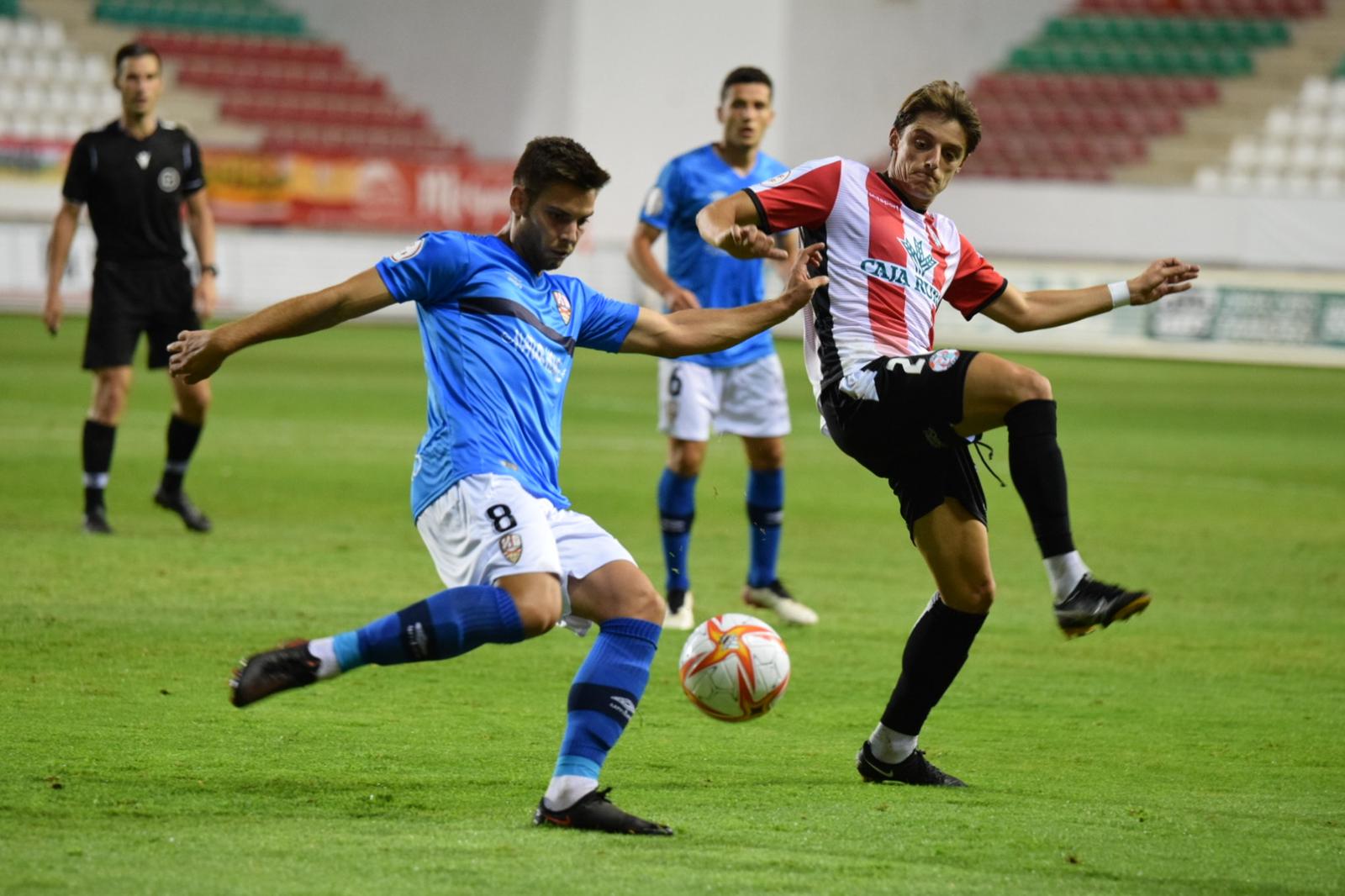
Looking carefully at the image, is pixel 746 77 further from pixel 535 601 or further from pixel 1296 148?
pixel 1296 148

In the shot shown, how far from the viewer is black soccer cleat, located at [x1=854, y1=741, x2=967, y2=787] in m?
5.07

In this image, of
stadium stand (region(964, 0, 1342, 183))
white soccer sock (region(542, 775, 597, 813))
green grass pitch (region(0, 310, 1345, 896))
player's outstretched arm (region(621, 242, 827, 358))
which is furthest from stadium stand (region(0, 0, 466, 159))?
white soccer sock (region(542, 775, 597, 813))

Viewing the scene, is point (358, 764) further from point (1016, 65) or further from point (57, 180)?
point (1016, 65)

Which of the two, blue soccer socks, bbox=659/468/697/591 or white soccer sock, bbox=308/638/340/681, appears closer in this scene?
white soccer sock, bbox=308/638/340/681

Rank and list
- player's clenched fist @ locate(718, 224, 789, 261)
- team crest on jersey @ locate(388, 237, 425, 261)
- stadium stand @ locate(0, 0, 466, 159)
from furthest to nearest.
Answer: stadium stand @ locate(0, 0, 466, 159), player's clenched fist @ locate(718, 224, 789, 261), team crest on jersey @ locate(388, 237, 425, 261)

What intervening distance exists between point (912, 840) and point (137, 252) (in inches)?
268

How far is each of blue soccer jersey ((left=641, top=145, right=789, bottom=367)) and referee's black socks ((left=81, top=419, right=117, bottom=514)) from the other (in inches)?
133

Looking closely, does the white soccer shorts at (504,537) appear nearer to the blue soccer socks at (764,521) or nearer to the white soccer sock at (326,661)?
the white soccer sock at (326,661)

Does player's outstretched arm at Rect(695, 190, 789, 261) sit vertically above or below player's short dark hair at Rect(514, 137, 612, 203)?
below

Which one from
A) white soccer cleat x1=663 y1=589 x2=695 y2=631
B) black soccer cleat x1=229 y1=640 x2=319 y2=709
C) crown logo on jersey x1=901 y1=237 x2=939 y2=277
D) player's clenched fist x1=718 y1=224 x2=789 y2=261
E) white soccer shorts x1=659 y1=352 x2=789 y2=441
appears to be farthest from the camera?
white soccer shorts x1=659 y1=352 x2=789 y2=441

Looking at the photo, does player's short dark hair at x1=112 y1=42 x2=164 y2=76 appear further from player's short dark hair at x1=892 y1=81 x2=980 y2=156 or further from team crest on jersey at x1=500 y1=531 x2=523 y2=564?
team crest on jersey at x1=500 y1=531 x2=523 y2=564

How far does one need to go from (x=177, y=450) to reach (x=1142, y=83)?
28557 mm

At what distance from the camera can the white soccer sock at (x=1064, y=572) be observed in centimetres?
453

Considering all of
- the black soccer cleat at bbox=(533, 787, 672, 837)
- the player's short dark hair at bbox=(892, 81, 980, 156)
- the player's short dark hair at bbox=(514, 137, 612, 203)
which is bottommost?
the black soccer cleat at bbox=(533, 787, 672, 837)
